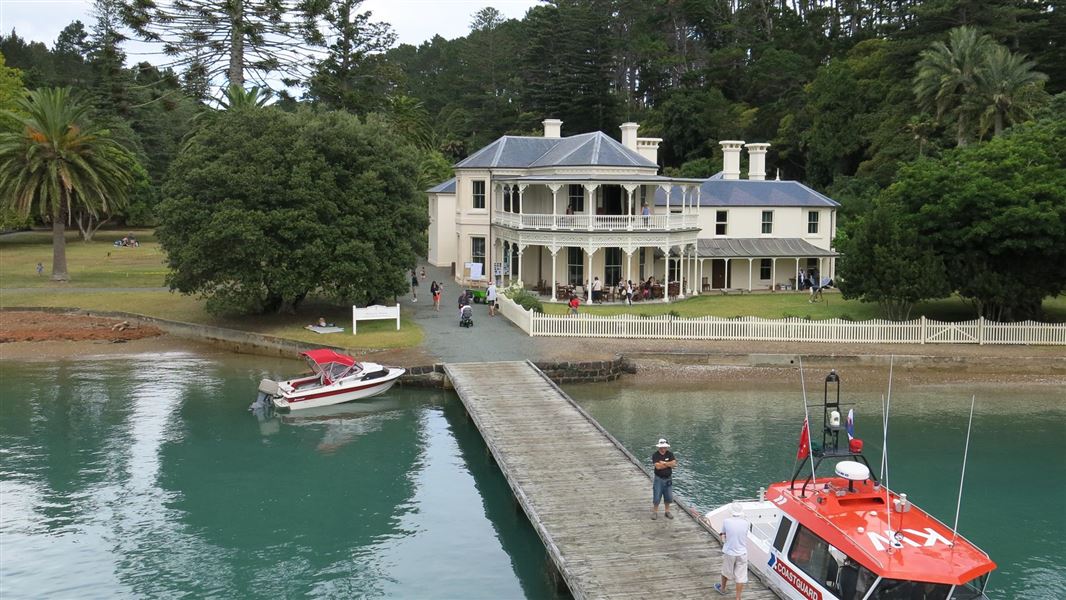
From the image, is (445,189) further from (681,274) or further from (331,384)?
(331,384)

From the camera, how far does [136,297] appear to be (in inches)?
1874

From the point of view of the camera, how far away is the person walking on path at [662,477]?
58.4 ft

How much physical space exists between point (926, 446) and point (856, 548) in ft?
45.2

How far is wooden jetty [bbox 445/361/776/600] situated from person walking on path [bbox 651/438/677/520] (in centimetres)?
27

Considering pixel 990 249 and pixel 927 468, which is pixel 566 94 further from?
pixel 927 468

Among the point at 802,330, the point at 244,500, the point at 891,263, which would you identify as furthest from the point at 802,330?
the point at 244,500

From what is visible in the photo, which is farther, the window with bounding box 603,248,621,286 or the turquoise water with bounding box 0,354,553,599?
the window with bounding box 603,248,621,286

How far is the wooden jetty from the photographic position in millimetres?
15438

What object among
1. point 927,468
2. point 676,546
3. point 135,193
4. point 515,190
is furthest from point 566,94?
point 676,546

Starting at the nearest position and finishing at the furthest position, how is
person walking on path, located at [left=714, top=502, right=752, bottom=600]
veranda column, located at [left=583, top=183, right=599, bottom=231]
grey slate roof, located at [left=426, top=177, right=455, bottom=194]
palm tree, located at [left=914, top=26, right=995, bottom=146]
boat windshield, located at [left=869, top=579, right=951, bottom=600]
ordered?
boat windshield, located at [left=869, top=579, right=951, bottom=600] < person walking on path, located at [left=714, top=502, right=752, bottom=600] < veranda column, located at [left=583, top=183, right=599, bottom=231] < palm tree, located at [left=914, top=26, right=995, bottom=146] < grey slate roof, located at [left=426, top=177, right=455, bottom=194]

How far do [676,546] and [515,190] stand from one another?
1408 inches

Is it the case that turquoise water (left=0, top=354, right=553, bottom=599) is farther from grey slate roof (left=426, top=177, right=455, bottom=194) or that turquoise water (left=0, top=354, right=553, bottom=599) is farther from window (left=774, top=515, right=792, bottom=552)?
grey slate roof (left=426, top=177, right=455, bottom=194)

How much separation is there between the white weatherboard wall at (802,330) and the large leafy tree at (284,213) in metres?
7.62

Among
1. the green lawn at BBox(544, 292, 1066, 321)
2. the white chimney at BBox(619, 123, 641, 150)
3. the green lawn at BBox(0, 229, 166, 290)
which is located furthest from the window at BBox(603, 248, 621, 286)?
the green lawn at BBox(0, 229, 166, 290)
